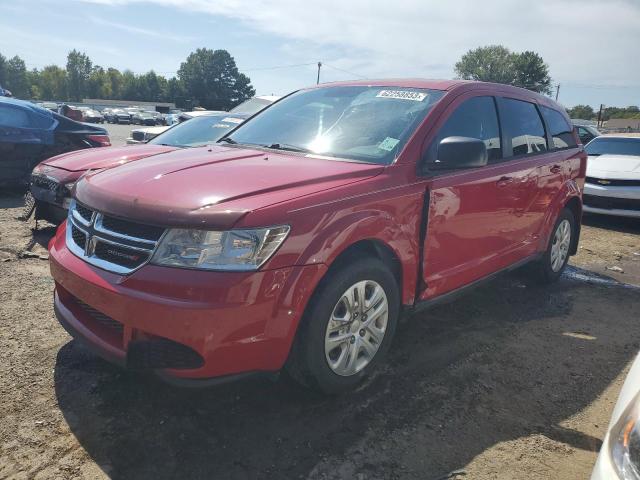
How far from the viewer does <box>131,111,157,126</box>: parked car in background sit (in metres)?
54.0

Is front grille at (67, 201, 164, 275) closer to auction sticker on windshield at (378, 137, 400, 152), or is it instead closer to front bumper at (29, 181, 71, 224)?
auction sticker on windshield at (378, 137, 400, 152)

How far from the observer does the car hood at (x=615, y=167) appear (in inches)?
336

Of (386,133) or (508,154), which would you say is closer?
(386,133)

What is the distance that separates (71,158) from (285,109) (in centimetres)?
294

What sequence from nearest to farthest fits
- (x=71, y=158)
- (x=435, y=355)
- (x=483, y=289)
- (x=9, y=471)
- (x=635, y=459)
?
(x=635, y=459) → (x=9, y=471) → (x=435, y=355) → (x=483, y=289) → (x=71, y=158)

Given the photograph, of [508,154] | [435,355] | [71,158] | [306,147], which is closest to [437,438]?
[435,355]

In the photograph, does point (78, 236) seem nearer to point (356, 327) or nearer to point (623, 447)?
point (356, 327)

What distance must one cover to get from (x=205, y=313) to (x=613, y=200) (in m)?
8.23

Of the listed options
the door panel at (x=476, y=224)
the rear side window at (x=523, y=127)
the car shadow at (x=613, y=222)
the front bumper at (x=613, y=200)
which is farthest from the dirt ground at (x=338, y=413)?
the car shadow at (x=613, y=222)

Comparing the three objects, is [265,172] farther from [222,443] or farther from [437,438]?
[437,438]

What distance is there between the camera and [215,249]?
233 centimetres

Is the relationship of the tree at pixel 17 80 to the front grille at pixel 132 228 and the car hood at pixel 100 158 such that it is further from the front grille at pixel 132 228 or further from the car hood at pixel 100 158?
the front grille at pixel 132 228

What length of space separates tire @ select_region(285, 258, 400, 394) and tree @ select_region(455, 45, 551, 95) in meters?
84.8

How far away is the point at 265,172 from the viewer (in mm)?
2846
